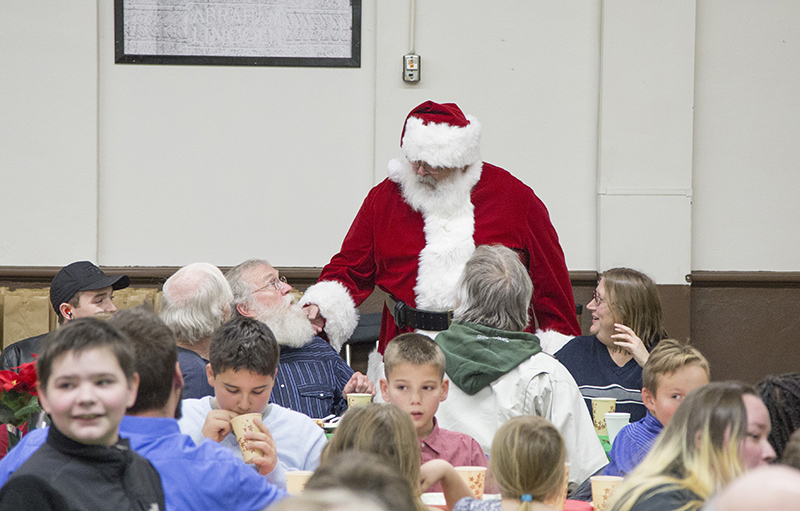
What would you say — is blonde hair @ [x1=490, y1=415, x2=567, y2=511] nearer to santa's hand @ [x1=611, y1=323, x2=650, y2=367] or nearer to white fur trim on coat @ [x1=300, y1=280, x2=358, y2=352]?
santa's hand @ [x1=611, y1=323, x2=650, y2=367]

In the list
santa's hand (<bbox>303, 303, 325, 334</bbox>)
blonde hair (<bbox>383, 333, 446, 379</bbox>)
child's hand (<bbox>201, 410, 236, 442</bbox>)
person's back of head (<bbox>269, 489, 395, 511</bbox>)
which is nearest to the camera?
person's back of head (<bbox>269, 489, 395, 511</bbox>)

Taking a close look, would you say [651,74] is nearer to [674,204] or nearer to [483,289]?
[674,204]

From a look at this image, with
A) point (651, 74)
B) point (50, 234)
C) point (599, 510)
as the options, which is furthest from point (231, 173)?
point (599, 510)

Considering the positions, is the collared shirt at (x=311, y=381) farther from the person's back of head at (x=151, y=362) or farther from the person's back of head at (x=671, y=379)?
the person's back of head at (x=151, y=362)

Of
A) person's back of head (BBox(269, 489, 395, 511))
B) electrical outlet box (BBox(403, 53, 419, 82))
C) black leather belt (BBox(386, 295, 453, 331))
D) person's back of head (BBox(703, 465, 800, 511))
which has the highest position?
electrical outlet box (BBox(403, 53, 419, 82))

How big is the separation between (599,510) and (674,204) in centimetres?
330

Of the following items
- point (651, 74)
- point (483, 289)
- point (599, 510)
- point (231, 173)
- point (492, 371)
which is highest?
point (651, 74)

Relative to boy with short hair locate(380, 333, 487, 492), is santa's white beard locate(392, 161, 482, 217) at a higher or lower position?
higher

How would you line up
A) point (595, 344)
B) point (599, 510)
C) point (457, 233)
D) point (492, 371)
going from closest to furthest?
point (599, 510)
point (492, 371)
point (595, 344)
point (457, 233)

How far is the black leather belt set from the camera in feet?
11.3

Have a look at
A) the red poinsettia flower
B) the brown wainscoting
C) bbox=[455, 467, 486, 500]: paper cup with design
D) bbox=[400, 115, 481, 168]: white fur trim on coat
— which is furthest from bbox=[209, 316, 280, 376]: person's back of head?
the brown wainscoting

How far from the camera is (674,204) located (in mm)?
4867

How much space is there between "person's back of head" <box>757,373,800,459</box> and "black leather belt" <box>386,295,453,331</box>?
1.60 m

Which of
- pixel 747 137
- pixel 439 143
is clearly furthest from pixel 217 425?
pixel 747 137
